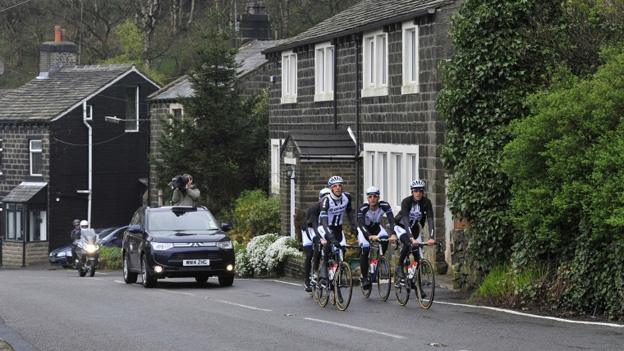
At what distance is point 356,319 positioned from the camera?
1752cm

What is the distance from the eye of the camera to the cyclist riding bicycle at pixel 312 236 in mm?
20219

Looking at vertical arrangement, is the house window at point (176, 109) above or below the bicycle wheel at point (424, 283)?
above

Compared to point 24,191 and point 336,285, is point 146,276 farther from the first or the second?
point 24,191

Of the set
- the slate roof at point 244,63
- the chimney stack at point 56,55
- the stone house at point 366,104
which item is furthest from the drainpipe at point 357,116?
the chimney stack at point 56,55

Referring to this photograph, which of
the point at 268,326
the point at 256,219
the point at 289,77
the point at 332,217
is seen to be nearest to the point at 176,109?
the point at 289,77

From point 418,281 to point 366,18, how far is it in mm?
16338

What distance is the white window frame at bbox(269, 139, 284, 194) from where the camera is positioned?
41406 millimetres

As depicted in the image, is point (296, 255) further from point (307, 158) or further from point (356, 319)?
point (356, 319)

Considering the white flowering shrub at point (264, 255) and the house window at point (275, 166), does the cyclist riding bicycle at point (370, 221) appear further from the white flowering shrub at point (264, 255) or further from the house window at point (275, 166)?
the house window at point (275, 166)

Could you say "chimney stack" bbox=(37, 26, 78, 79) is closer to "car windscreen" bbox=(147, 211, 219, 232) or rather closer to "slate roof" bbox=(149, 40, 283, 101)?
"slate roof" bbox=(149, 40, 283, 101)

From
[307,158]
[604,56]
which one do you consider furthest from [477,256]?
[307,158]

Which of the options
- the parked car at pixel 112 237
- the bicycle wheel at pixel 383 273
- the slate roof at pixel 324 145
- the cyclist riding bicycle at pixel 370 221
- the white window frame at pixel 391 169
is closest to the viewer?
the cyclist riding bicycle at pixel 370 221

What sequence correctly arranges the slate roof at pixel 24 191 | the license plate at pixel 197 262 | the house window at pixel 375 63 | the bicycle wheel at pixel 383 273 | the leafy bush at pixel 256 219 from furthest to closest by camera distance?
1. the slate roof at pixel 24 191
2. the leafy bush at pixel 256 219
3. the house window at pixel 375 63
4. the license plate at pixel 197 262
5. the bicycle wheel at pixel 383 273

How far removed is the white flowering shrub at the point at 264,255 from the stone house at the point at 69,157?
24.4 meters
